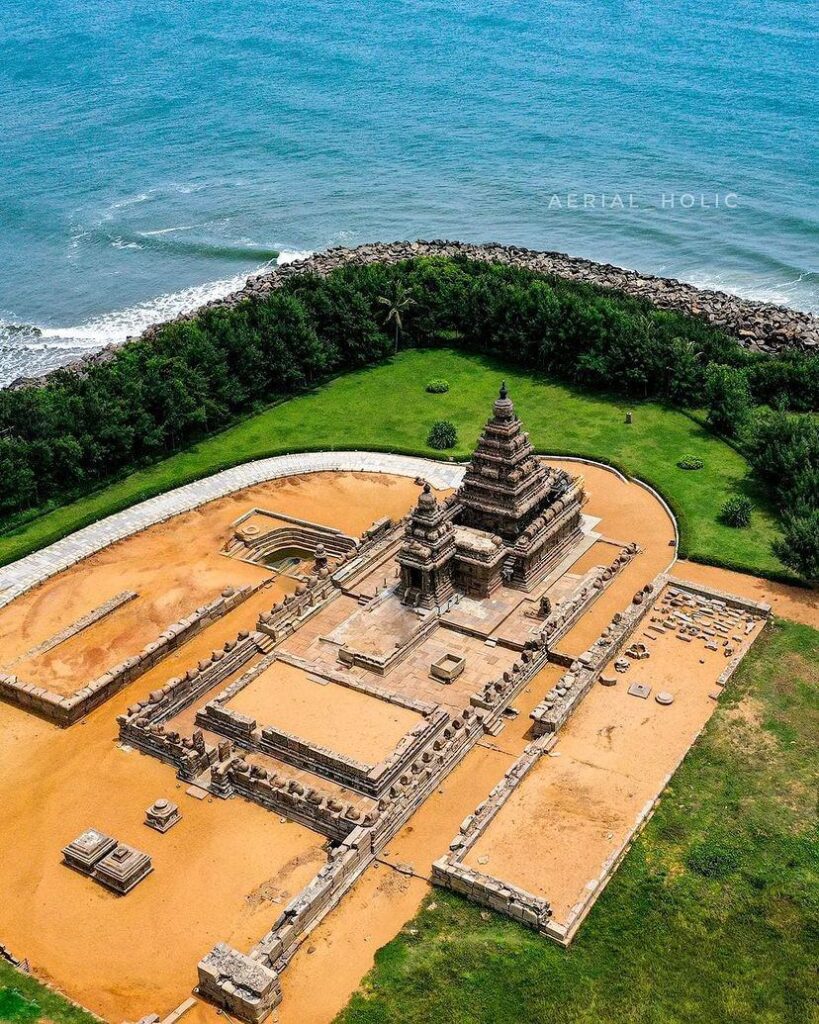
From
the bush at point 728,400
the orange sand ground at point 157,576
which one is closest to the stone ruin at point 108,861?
the orange sand ground at point 157,576

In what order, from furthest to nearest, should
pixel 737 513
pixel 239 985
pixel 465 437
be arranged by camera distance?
1. pixel 465 437
2. pixel 737 513
3. pixel 239 985

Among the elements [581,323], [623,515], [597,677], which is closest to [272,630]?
[597,677]

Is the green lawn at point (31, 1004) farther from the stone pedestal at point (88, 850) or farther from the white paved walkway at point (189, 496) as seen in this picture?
the white paved walkway at point (189, 496)

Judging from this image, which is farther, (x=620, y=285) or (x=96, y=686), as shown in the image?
(x=620, y=285)

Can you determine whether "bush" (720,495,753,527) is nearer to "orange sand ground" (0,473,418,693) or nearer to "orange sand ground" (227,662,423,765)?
"orange sand ground" (0,473,418,693)

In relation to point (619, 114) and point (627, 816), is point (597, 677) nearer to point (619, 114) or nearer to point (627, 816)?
point (627, 816)

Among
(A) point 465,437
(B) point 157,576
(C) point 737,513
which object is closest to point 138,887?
(B) point 157,576

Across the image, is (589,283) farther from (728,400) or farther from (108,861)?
(108,861)

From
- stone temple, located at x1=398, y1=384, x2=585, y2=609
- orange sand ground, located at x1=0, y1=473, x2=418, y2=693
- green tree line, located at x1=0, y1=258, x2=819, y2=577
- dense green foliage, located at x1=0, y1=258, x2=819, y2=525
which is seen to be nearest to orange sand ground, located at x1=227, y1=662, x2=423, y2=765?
stone temple, located at x1=398, y1=384, x2=585, y2=609
